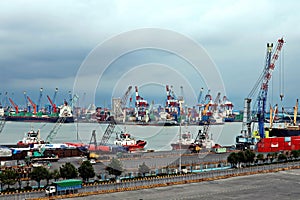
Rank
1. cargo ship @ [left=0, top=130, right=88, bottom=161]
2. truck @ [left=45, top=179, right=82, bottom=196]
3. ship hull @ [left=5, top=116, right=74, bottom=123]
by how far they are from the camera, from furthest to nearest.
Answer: ship hull @ [left=5, top=116, right=74, bottom=123] < cargo ship @ [left=0, top=130, right=88, bottom=161] < truck @ [left=45, top=179, right=82, bottom=196]

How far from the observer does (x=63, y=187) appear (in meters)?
15.7

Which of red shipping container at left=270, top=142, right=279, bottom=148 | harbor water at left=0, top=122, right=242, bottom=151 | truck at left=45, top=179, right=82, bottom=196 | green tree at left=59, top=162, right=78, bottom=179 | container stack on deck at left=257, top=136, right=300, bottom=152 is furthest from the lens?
harbor water at left=0, top=122, right=242, bottom=151

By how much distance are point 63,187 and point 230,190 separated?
7500 mm

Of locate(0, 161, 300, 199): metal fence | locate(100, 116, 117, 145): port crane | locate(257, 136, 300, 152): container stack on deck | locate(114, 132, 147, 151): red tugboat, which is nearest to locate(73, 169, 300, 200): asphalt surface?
locate(0, 161, 300, 199): metal fence

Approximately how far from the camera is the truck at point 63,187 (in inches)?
604

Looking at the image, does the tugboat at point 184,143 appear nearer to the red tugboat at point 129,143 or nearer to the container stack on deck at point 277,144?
the red tugboat at point 129,143

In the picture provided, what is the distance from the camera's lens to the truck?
15336 millimetres

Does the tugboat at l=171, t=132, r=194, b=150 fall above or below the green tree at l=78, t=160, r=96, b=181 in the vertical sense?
above

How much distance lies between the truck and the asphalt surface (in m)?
0.98

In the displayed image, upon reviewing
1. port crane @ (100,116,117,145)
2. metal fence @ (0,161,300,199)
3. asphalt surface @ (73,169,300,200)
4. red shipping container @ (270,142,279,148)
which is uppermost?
port crane @ (100,116,117,145)

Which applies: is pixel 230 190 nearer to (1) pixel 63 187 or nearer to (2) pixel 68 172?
(1) pixel 63 187

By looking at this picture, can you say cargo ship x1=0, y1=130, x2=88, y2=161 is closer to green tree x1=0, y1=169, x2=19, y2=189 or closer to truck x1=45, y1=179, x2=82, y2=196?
green tree x1=0, y1=169, x2=19, y2=189

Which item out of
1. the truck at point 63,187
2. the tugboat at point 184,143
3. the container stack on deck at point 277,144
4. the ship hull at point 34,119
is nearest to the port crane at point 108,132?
the tugboat at point 184,143

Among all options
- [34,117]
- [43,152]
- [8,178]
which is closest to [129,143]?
[43,152]
